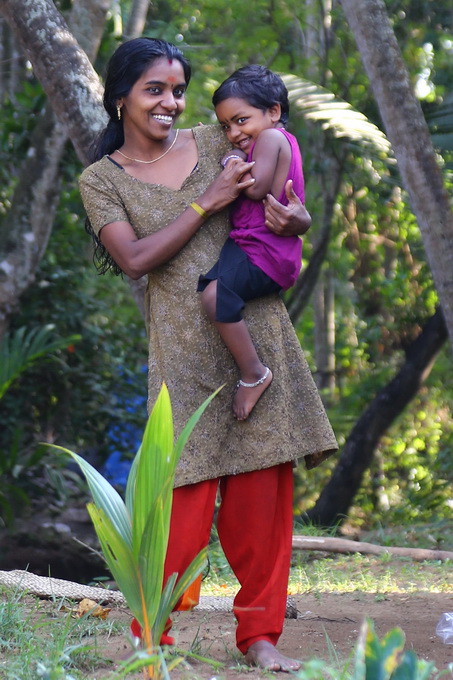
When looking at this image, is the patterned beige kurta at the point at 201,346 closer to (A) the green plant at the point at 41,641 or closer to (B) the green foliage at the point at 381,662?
(A) the green plant at the point at 41,641

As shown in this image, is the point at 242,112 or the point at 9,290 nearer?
the point at 242,112

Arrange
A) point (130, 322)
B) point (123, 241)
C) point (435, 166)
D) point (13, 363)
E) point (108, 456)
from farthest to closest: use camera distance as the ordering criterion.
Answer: point (130, 322)
point (108, 456)
point (13, 363)
point (435, 166)
point (123, 241)

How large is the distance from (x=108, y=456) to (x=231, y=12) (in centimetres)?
441

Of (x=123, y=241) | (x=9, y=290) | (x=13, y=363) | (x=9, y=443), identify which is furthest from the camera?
(x=9, y=443)

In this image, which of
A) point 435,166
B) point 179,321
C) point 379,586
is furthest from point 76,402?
point 179,321

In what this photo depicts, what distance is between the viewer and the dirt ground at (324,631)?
8.91 feet

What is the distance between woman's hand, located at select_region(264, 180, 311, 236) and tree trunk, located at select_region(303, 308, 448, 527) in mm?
4716

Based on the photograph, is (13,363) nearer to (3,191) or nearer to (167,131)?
(3,191)

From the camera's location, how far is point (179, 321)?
2.72m

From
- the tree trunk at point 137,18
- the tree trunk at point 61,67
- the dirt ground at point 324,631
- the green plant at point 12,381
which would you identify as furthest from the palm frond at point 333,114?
the dirt ground at point 324,631

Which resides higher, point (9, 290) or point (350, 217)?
point (350, 217)

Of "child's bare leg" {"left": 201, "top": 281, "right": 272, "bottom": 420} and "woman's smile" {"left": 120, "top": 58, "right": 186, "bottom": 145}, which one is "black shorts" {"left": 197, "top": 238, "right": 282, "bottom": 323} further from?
"woman's smile" {"left": 120, "top": 58, "right": 186, "bottom": 145}

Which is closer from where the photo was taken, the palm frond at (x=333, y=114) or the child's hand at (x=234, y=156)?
the child's hand at (x=234, y=156)

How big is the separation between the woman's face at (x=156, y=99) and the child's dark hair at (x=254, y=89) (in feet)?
0.43
